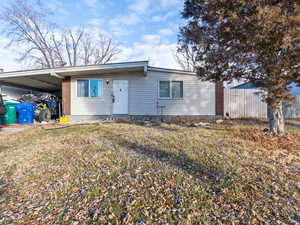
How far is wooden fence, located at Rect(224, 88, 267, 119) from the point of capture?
10117 mm

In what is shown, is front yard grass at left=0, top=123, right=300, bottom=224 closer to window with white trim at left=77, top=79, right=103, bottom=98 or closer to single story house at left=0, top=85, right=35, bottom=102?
window with white trim at left=77, top=79, right=103, bottom=98

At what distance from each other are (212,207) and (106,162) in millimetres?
2128

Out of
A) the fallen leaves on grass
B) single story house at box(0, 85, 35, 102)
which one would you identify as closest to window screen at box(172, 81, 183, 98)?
the fallen leaves on grass

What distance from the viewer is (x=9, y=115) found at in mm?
8391

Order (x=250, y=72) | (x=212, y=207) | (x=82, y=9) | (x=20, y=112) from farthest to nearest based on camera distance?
(x=82, y=9) < (x=20, y=112) < (x=250, y=72) < (x=212, y=207)

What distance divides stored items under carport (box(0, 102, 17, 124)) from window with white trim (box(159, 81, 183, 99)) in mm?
8476

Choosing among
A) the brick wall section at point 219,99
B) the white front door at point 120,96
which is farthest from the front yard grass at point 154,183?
the brick wall section at point 219,99

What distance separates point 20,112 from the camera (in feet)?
28.2

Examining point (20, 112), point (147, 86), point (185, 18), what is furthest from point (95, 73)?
point (185, 18)

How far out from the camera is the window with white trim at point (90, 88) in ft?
28.9

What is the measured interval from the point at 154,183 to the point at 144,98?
686cm

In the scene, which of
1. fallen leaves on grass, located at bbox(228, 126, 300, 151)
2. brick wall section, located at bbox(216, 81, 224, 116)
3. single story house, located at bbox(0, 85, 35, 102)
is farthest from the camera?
single story house, located at bbox(0, 85, 35, 102)

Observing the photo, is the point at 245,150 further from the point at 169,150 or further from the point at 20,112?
the point at 20,112

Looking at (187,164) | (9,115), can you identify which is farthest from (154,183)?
(9,115)
